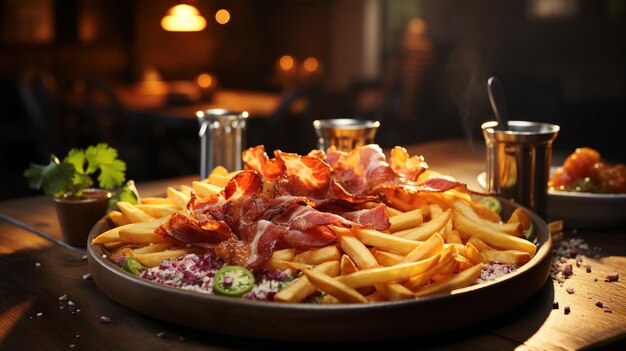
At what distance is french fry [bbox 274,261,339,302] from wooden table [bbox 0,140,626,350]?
0.27ft

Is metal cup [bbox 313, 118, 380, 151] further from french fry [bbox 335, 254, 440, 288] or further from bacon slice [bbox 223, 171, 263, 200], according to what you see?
french fry [bbox 335, 254, 440, 288]

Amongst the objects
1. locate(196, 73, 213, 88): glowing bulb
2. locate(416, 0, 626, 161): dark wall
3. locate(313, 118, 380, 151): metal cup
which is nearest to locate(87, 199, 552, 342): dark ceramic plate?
locate(313, 118, 380, 151): metal cup

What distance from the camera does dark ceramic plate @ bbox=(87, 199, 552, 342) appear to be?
3.84 ft

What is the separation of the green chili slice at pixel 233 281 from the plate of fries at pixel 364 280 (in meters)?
0.03

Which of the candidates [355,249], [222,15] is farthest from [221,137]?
[222,15]

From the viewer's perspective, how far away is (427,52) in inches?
292

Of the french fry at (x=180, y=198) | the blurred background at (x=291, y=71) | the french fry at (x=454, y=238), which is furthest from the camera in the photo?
the blurred background at (x=291, y=71)

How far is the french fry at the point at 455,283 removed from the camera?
4.09 feet

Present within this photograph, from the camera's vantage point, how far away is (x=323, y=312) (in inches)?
45.8

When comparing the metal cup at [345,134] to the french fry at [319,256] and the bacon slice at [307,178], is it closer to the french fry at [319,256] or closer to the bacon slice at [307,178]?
the bacon slice at [307,178]

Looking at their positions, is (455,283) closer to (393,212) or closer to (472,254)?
(472,254)

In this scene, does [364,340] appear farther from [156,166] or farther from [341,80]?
[341,80]

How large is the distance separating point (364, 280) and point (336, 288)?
0.06 metres

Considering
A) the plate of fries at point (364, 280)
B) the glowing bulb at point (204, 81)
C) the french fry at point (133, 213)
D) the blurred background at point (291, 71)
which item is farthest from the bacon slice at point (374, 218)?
the glowing bulb at point (204, 81)
